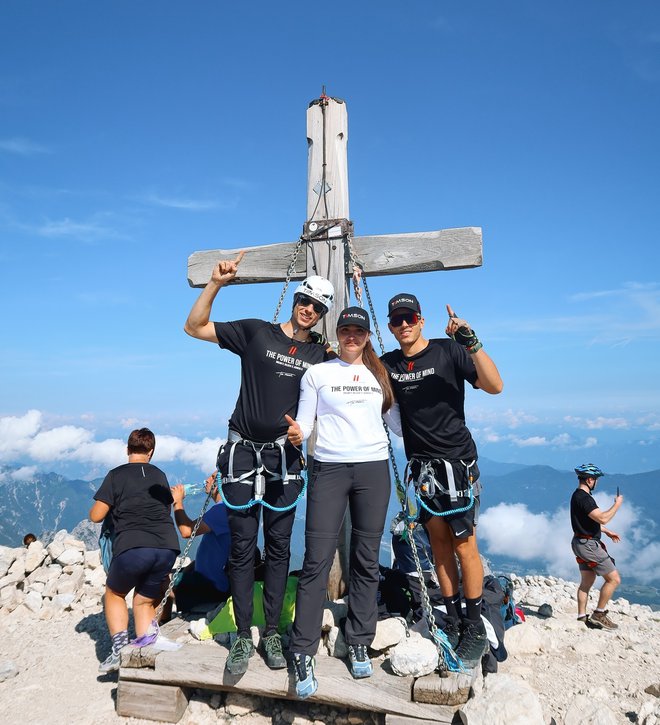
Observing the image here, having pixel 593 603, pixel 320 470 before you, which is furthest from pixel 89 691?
pixel 593 603

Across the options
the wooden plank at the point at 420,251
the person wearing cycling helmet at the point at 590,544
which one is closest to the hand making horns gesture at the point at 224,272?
the wooden plank at the point at 420,251

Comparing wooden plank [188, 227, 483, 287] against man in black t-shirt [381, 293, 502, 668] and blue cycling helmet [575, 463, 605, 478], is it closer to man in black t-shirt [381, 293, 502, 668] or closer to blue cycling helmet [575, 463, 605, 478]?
man in black t-shirt [381, 293, 502, 668]

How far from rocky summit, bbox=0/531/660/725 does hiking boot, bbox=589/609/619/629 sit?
16 centimetres

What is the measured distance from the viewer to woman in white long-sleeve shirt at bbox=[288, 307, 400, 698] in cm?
455

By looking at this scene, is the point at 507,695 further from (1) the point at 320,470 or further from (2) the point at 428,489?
(1) the point at 320,470

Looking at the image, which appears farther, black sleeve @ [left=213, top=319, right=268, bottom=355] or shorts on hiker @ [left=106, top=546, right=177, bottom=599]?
shorts on hiker @ [left=106, top=546, right=177, bottom=599]

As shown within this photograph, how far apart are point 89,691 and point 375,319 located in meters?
5.32

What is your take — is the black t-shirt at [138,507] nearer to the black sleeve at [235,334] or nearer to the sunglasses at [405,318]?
the black sleeve at [235,334]

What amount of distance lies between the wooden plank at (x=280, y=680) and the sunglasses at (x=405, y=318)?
3277mm

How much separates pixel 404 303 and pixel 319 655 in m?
3.58

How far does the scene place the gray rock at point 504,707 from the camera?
3.94 meters

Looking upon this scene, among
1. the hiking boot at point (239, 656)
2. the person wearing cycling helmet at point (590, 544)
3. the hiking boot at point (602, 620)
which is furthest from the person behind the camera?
the person wearing cycling helmet at point (590, 544)

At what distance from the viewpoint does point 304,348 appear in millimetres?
5266

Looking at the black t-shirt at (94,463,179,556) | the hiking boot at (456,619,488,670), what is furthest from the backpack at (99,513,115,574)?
the hiking boot at (456,619,488,670)
